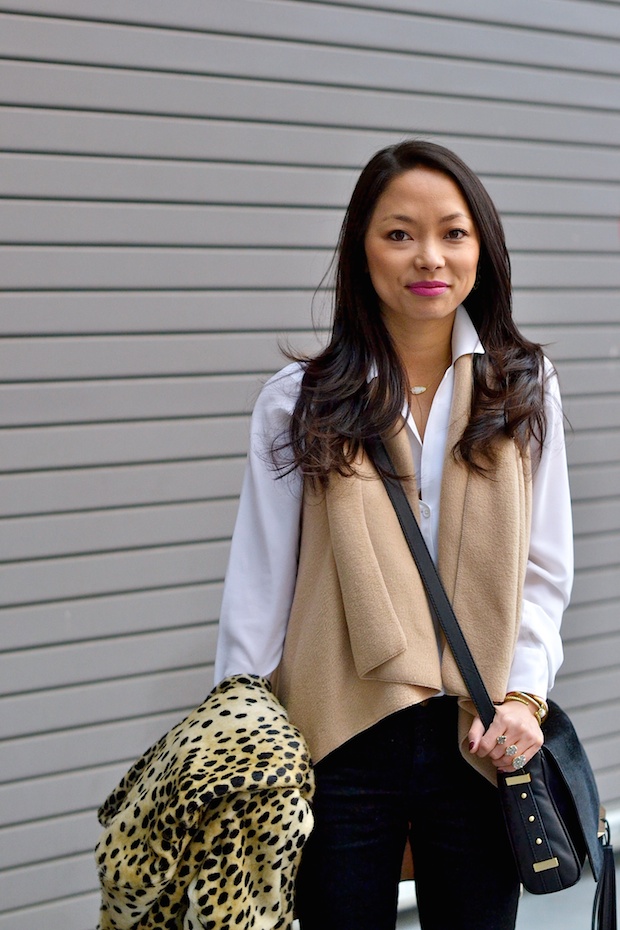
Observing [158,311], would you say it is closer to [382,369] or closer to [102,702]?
[102,702]

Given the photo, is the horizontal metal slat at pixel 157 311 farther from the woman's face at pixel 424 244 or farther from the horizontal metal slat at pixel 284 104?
the woman's face at pixel 424 244

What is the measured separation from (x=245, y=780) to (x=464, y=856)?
0.50m

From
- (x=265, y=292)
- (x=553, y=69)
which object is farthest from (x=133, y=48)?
(x=553, y=69)

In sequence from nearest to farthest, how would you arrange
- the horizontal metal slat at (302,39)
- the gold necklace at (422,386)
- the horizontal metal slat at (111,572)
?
1. the gold necklace at (422,386)
2. the horizontal metal slat at (302,39)
3. the horizontal metal slat at (111,572)

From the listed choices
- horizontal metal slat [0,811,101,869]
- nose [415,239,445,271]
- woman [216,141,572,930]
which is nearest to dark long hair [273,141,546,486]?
woman [216,141,572,930]

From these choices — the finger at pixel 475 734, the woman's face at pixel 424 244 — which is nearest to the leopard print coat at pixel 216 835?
the finger at pixel 475 734

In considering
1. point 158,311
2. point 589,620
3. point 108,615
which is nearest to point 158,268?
point 158,311

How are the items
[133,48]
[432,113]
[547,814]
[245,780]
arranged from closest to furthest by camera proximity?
1. [245,780]
2. [547,814]
3. [133,48]
4. [432,113]

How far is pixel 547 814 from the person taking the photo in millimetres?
1843

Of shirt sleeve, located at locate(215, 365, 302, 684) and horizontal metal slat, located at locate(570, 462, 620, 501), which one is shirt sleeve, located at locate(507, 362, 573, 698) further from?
horizontal metal slat, located at locate(570, 462, 620, 501)

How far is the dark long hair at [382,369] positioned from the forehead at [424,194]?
1 centimetres

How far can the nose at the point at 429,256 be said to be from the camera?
1876 mm

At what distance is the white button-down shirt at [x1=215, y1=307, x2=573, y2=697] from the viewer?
194cm

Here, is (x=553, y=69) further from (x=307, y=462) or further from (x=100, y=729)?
(x=100, y=729)
